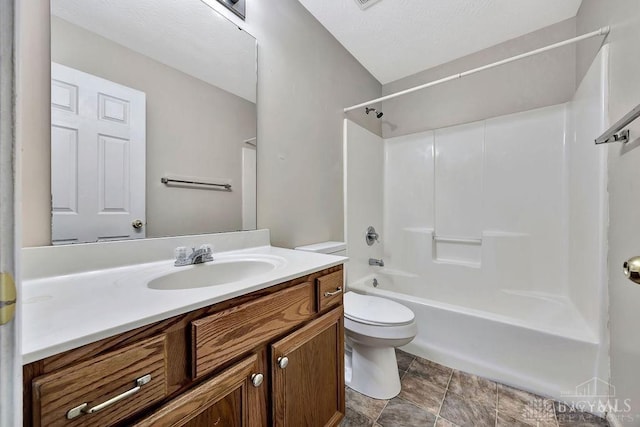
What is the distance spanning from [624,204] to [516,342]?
2.71 feet

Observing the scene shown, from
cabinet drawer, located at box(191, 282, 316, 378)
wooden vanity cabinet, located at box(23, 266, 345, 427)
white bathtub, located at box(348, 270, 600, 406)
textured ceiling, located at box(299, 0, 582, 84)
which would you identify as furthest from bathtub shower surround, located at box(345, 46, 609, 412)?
cabinet drawer, located at box(191, 282, 316, 378)

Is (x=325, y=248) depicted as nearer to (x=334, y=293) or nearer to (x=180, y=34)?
(x=334, y=293)

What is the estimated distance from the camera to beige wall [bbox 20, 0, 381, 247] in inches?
54.5

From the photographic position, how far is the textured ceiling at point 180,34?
0.87 metres

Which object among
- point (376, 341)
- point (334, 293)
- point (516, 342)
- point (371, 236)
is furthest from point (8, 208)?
point (371, 236)

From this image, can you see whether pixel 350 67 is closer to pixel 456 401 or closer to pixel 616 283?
pixel 616 283

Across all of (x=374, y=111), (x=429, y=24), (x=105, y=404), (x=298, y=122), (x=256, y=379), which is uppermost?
(x=429, y=24)

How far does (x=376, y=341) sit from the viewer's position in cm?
125

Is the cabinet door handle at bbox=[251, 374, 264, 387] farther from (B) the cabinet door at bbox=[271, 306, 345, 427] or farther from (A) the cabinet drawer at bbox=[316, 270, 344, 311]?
Result: (A) the cabinet drawer at bbox=[316, 270, 344, 311]

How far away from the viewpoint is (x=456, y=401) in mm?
1273

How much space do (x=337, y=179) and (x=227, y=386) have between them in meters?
1.50

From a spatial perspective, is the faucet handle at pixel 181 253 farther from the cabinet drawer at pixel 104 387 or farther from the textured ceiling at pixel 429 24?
the textured ceiling at pixel 429 24

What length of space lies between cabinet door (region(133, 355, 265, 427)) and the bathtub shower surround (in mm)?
1210

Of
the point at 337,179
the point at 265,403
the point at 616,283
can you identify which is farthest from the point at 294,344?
the point at 616,283
